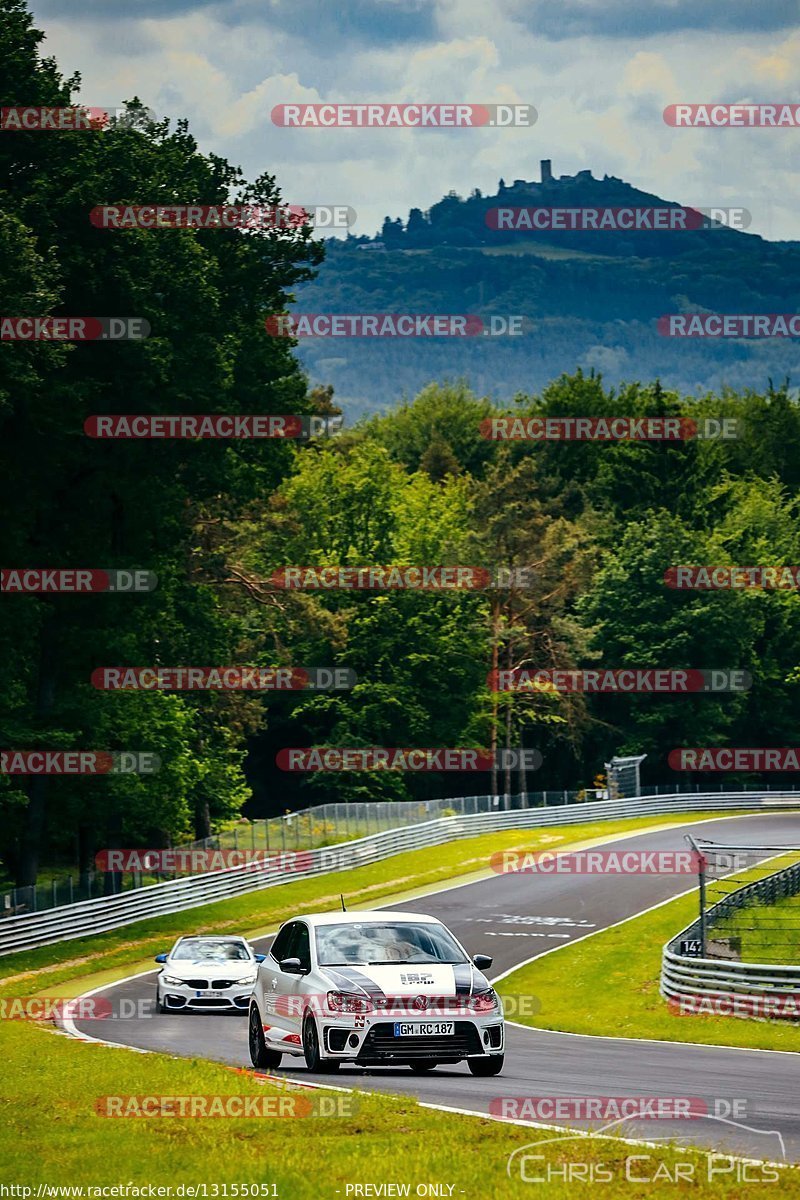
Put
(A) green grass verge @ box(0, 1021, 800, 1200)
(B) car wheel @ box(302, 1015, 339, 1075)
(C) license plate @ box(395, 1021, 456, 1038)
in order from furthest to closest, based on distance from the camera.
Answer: (B) car wheel @ box(302, 1015, 339, 1075) < (C) license plate @ box(395, 1021, 456, 1038) < (A) green grass verge @ box(0, 1021, 800, 1200)

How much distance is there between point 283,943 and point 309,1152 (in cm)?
723

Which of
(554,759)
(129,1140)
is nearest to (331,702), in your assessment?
(554,759)

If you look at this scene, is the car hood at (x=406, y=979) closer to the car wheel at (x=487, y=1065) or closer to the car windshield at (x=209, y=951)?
the car wheel at (x=487, y=1065)

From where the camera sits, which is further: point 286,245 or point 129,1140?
point 286,245

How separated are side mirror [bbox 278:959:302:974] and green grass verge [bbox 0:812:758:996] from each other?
2016 centimetres

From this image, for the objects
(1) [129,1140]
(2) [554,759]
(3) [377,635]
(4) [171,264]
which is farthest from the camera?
(2) [554,759]

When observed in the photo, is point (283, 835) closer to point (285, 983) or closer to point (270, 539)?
point (270, 539)

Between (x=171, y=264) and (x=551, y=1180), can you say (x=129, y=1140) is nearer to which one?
(x=551, y=1180)

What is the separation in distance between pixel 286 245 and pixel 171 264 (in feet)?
26.3

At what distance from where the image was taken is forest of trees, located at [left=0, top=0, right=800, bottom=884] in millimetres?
Result: 41562

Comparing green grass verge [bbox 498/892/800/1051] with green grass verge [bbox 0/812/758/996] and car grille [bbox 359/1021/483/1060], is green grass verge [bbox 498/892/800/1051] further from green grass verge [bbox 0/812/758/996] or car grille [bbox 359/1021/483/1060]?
green grass verge [bbox 0/812/758/996]

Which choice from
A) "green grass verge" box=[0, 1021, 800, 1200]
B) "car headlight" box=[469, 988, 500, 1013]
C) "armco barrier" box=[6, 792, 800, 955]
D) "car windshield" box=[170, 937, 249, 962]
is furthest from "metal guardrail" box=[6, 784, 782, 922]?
"green grass verge" box=[0, 1021, 800, 1200]

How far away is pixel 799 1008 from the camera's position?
85.6 ft

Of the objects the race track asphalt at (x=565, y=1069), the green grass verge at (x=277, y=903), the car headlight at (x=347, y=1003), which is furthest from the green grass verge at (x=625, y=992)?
the green grass verge at (x=277, y=903)
